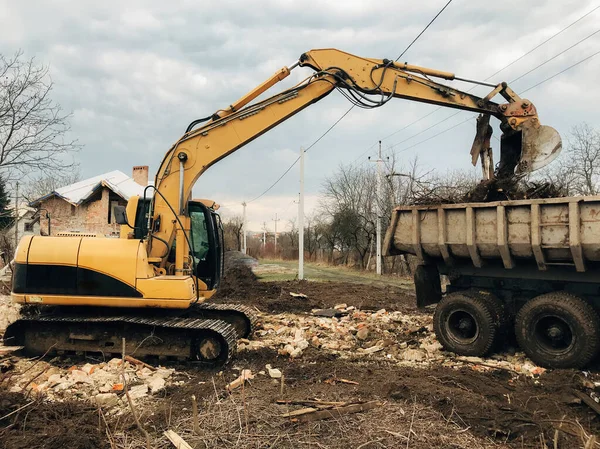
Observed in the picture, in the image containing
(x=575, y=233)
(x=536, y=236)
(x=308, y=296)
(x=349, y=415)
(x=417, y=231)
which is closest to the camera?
(x=349, y=415)

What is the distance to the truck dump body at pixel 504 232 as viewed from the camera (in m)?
5.55

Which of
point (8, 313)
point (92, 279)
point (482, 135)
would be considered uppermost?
point (482, 135)

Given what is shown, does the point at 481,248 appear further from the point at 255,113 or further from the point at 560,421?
the point at 255,113

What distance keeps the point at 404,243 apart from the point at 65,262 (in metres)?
5.10

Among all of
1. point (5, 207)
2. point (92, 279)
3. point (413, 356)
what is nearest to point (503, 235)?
point (413, 356)

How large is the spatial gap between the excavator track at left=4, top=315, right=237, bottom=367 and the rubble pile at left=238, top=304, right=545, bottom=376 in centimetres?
88

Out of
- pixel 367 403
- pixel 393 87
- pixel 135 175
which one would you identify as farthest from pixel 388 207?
pixel 367 403

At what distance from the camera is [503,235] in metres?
6.17

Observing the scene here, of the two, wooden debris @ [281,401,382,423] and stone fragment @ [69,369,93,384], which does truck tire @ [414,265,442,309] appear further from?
stone fragment @ [69,369,93,384]

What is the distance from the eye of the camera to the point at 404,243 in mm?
7383

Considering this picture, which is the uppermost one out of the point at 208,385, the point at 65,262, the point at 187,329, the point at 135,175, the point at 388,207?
the point at 135,175

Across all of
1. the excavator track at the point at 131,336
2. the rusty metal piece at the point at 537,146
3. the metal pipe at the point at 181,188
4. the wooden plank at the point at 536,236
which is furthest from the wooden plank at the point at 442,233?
the metal pipe at the point at 181,188

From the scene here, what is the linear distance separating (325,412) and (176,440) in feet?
4.44

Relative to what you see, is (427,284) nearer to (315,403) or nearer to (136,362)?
(315,403)
